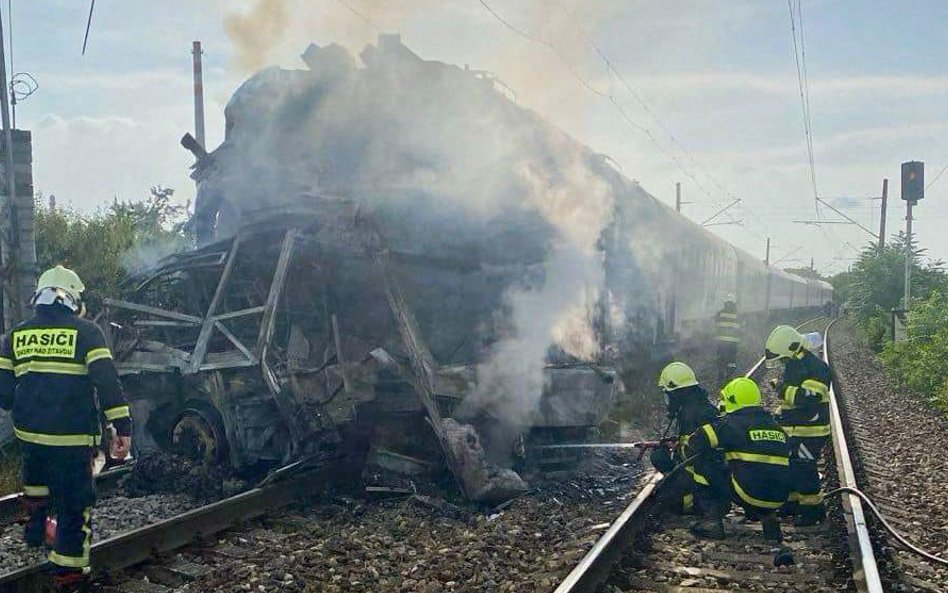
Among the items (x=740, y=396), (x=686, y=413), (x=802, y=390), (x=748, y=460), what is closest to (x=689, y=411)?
(x=686, y=413)

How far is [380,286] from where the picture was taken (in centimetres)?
834

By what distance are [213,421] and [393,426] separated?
5.31 ft

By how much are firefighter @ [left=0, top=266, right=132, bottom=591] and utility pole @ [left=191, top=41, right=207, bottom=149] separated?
1946cm

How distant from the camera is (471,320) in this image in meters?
9.05

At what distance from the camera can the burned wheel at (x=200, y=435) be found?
25.0 feet

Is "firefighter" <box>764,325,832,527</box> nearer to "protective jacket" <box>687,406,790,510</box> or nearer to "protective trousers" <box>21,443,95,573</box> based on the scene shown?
"protective jacket" <box>687,406,790,510</box>

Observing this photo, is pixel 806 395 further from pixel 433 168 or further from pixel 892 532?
pixel 433 168

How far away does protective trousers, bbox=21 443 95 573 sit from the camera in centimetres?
483

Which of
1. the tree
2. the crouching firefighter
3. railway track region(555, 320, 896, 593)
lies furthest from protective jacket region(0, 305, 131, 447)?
the tree

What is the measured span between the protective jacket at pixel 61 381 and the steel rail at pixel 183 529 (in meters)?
0.68

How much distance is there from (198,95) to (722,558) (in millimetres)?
21664

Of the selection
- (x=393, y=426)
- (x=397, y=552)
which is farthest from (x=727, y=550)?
(x=393, y=426)

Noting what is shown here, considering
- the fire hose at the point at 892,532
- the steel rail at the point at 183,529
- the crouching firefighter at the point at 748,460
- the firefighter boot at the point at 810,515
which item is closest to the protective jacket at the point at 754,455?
the crouching firefighter at the point at 748,460

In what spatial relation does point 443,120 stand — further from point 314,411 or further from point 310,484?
point 310,484
